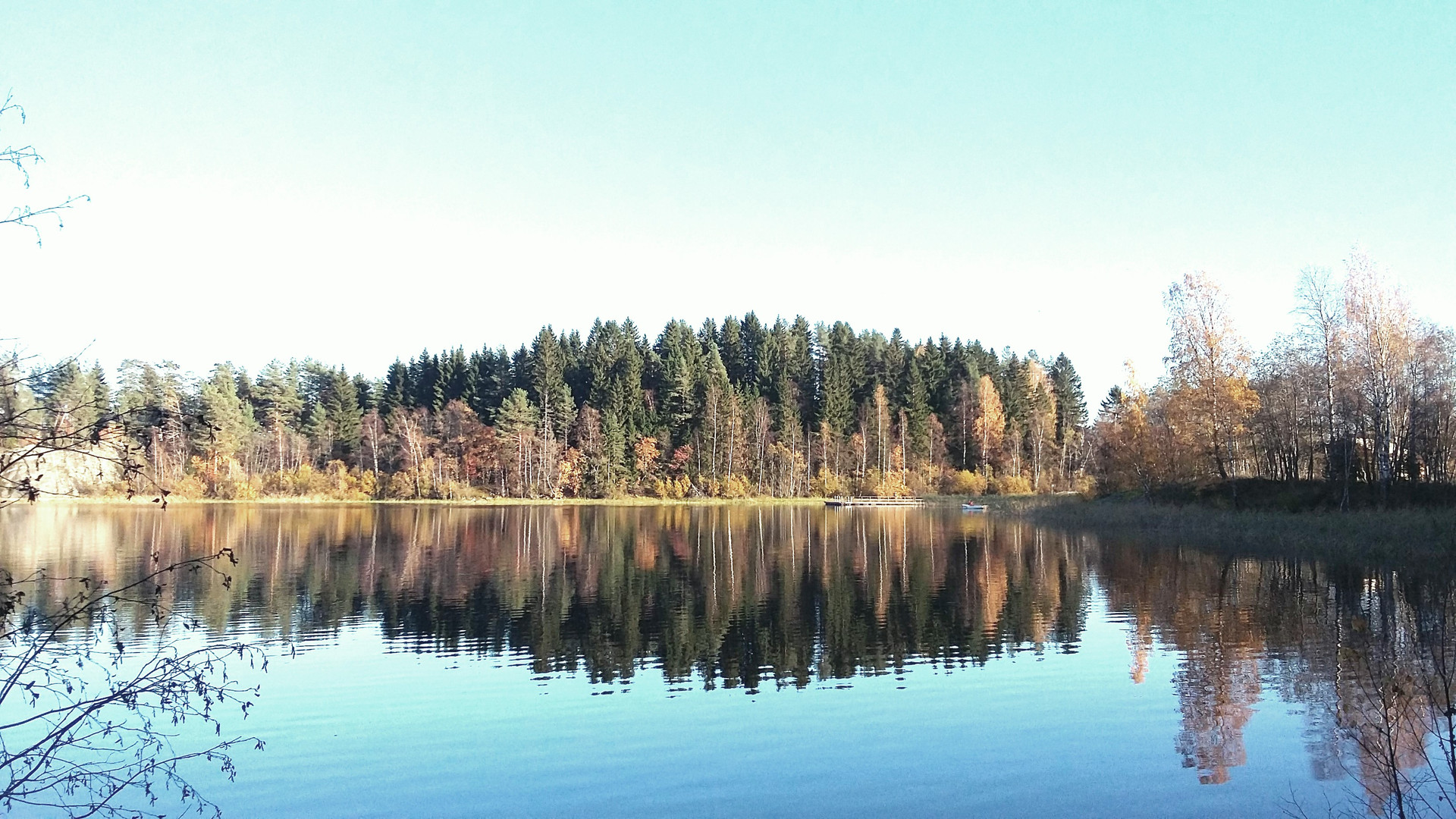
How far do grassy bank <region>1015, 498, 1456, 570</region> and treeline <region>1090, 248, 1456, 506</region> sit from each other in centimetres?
288

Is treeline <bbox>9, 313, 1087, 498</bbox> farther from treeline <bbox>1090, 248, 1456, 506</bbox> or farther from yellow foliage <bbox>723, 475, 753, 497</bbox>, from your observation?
treeline <bbox>1090, 248, 1456, 506</bbox>

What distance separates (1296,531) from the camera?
128 ft

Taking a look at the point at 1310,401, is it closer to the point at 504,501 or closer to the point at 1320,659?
the point at 1320,659

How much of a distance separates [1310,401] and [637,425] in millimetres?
71113

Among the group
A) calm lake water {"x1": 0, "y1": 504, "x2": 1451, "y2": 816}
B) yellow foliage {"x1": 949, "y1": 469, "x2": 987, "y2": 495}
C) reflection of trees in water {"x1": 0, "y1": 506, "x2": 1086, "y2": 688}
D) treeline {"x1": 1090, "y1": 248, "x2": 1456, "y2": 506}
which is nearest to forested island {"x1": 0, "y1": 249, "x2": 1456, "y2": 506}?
yellow foliage {"x1": 949, "y1": 469, "x2": 987, "y2": 495}

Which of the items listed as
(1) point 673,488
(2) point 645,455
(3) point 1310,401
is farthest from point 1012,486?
(3) point 1310,401

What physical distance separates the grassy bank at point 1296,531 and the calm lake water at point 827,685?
187 cm

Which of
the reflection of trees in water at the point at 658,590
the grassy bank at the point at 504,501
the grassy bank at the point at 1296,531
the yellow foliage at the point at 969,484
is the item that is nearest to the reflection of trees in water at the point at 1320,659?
the grassy bank at the point at 1296,531

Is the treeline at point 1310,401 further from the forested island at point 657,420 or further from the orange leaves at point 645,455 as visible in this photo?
the orange leaves at point 645,455

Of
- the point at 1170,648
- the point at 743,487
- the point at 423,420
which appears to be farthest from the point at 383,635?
the point at 423,420

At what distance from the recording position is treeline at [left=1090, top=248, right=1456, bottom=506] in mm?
42062

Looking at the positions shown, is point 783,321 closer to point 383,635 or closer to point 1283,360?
point 1283,360

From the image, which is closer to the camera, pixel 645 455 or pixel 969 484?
pixel 969 484

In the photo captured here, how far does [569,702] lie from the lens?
55.1 ft
